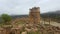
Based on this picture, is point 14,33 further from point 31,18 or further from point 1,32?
point 31,18

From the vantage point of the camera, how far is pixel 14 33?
41.6 feet

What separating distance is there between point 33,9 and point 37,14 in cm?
111

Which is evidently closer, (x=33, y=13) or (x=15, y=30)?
(x=15, y=30)

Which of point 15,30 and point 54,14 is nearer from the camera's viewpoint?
point 15,30

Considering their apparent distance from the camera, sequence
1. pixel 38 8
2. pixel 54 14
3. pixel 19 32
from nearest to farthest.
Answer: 1. pixel 19 32
2. pixel 38 8
3. pixel 54 14

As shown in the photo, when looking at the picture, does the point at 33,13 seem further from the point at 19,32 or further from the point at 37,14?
the point at 19,32

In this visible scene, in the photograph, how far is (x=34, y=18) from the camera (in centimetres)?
2673

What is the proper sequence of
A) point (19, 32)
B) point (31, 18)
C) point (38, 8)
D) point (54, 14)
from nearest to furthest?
point (19, 32) < point (38, 8) < point (31, 18) < point (54, 14)

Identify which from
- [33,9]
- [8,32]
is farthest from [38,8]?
[8,32]

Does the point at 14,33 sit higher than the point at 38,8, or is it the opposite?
the point at 38,8

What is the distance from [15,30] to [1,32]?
1.11 meters

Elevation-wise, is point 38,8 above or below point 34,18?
above

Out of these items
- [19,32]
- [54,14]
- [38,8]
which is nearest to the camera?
[19,32]

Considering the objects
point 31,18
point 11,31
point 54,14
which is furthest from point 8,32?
point 54,14
